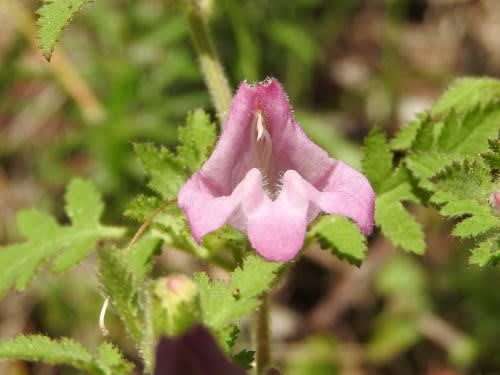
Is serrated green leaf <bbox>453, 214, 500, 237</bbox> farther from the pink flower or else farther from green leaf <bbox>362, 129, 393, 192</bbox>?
green leaf <bbox>362, 129, 393, 192</bbox>

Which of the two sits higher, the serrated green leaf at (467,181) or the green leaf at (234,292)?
the serrated green leaf at (467,181)

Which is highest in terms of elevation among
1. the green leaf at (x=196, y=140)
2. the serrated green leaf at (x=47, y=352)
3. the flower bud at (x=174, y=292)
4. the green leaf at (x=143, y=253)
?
the flower bud at (x=174, y=292)

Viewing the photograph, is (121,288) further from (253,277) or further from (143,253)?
(143,253)

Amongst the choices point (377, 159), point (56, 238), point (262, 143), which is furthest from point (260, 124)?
point (56, 238)

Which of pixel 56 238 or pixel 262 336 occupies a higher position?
pixel 56 238

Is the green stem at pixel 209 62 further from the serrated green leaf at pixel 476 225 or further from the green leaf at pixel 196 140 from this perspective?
the serrated green leaf at pixel 476 225

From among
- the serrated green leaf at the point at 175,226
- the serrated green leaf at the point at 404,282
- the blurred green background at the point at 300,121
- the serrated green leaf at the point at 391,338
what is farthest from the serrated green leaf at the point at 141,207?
the serrated green leaf at the point at 404,282
